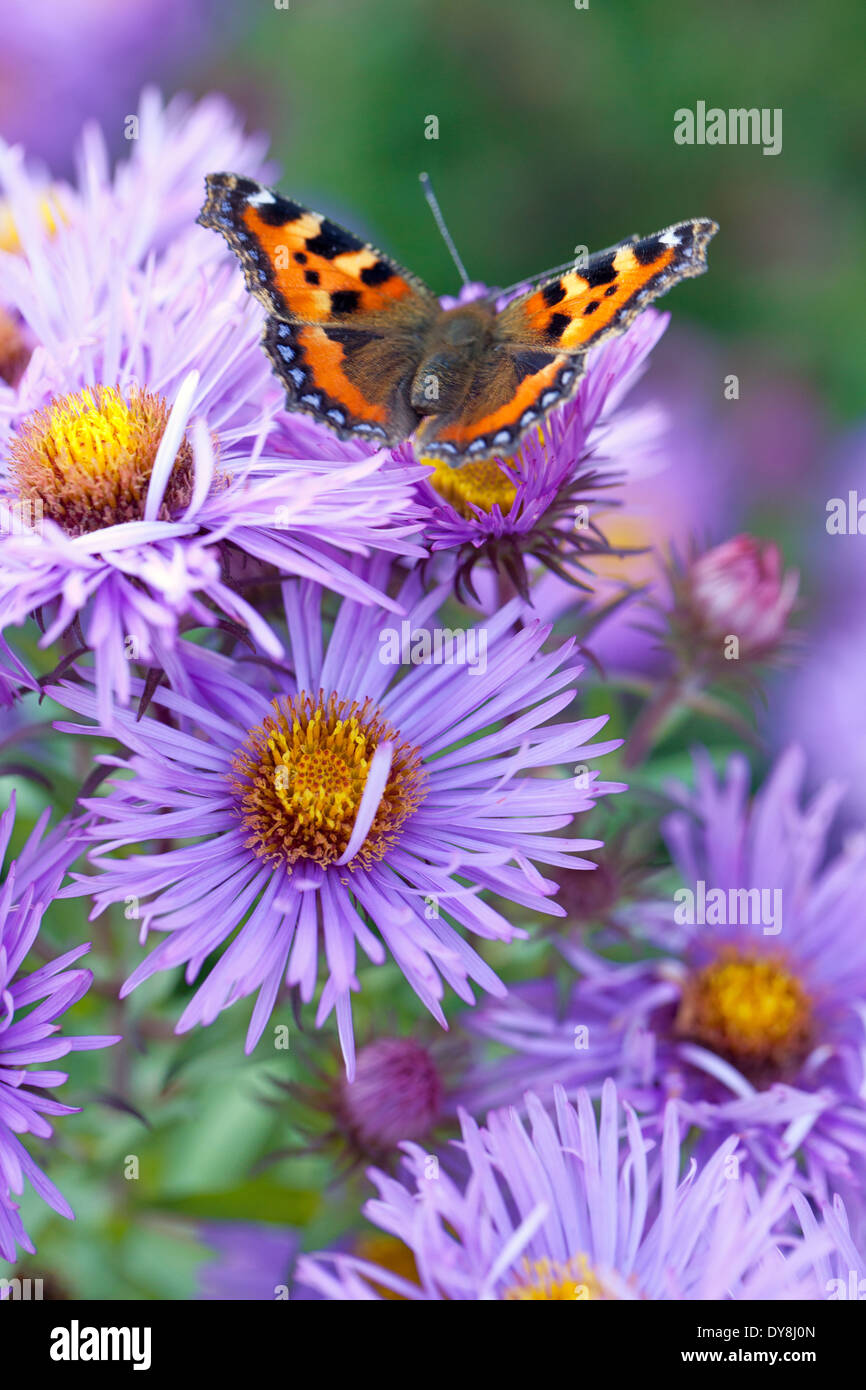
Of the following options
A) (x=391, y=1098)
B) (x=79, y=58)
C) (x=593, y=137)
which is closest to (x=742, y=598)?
(x=391, y=1098)

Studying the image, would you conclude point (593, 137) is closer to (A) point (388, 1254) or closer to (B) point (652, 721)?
(B) point (652, 721)

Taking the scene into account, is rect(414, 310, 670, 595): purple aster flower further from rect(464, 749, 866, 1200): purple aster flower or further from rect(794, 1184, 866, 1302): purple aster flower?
rect(794, 1184, 866, 1302): purple aster flower

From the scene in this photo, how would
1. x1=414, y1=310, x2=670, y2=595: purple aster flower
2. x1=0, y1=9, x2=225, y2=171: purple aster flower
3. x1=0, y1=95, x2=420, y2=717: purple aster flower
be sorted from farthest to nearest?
x1=0, y1=9, x2=225, y2=171: purple aster flower
x1=414, y1=310, x2=670, y2=595: purple aster flower
x1=0, y1=95, x2=420, y2=717: purple aster flower

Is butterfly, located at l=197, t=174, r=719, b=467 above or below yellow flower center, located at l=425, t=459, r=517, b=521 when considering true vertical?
above

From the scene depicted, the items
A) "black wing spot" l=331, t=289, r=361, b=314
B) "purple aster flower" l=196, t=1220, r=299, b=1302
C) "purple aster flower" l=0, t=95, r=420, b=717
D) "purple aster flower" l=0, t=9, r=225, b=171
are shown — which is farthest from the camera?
"purple aster flower" l=0, t=9, r=225, b=171

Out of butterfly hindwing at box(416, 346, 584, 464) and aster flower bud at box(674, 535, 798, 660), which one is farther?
aster flower bud at box(674, 535, 798, 660)

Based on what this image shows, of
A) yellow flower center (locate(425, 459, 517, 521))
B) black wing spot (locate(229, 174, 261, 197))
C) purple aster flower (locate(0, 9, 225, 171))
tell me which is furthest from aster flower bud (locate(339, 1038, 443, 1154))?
purple aster flower (locate(0, 9, 225, 171))

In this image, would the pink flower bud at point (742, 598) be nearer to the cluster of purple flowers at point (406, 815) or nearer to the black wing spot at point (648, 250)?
the cluster of purple flowers at point (406, 815)

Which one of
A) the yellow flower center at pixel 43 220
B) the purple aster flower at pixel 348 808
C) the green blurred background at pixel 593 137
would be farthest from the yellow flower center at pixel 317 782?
the green blurred background at pixel 593 137
